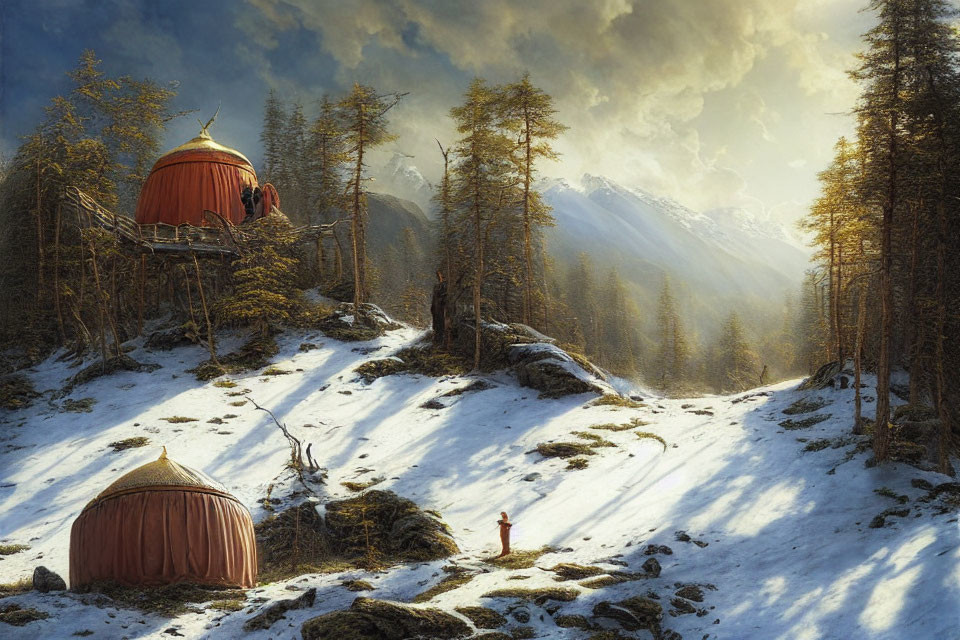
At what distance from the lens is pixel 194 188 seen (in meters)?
32.2

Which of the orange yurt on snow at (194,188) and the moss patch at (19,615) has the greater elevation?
the orange yurt on snow at (194,188)

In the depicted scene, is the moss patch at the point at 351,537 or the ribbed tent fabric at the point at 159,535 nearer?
the ribbed tent fabric at the point at 159,535

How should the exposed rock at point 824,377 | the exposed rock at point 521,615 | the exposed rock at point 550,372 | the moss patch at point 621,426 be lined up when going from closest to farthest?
the exposed rock at point 521,615, the moss patch at point 621,426, the exposed rock at point 824,377, the exposed rock at point 550,372

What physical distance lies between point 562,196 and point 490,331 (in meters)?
170

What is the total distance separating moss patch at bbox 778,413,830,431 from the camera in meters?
18.8

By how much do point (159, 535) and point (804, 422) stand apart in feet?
61.2

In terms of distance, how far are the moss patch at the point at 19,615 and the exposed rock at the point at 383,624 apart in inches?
161

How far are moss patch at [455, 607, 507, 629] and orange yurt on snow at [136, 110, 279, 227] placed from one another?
1125 inches

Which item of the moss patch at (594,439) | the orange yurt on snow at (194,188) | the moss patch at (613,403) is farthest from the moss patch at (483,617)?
the orange yurt on snow at (194,188)

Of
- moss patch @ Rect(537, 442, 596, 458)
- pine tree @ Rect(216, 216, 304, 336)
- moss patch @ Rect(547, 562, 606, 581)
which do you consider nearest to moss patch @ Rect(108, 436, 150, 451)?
pine tree @ Rect(216, 216, 304, 336)

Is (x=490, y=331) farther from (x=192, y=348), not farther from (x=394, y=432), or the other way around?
(x=192, y=348)

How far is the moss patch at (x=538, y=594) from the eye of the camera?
30.7 feet

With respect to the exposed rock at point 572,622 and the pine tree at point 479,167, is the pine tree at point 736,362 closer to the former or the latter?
the pine tree at point 479,167

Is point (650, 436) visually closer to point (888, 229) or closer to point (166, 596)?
point (888, 229)
